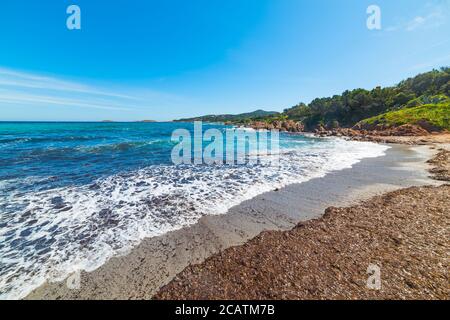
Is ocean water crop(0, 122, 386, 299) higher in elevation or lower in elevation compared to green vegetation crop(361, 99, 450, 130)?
lower

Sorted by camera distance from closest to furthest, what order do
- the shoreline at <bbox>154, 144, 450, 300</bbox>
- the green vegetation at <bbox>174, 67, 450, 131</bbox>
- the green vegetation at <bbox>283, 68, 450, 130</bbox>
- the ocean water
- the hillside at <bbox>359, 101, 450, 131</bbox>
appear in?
the shoreline at <bbox>154, 144, 450, 300</bbox> < the ocean water < the hillside at <bbox>359, 101, 450, 131</bbox> < the green vegetation at <bbox>174, 67, 450, 131</bbox> < the green vegetation at <bbox>283, 68, 450, 130</bbox>

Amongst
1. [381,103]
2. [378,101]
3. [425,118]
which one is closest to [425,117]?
[425,118]

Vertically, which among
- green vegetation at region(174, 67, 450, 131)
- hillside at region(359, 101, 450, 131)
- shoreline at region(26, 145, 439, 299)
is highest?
green vegetation at region(174, 67, 450, 131)

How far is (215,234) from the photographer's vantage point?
19.2 ft

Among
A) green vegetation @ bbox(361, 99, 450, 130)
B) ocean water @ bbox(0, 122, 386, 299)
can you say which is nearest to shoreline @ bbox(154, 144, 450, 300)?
ocean water @ bbox(0, 122, 386, 299)

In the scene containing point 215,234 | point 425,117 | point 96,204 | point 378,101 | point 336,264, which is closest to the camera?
point 336,264

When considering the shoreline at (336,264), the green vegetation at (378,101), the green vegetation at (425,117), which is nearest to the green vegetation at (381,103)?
the green vegetation at (378,101)

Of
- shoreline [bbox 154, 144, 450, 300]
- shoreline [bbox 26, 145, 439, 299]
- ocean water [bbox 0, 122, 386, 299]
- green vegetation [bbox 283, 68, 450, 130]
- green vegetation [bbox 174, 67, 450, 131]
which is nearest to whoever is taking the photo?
shoreline [bbox 154, 144, 450, 300]

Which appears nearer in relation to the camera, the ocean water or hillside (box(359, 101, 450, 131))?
the ocean water

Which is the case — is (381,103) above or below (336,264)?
above

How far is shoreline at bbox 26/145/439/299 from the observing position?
13.1ft

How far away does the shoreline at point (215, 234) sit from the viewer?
3992 millimetres

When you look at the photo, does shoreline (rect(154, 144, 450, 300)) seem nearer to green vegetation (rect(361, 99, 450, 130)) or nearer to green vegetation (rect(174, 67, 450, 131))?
green vegetation (rect(361, 99, 450, 130))

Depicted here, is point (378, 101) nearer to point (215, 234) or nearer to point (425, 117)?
point (425, 117)
